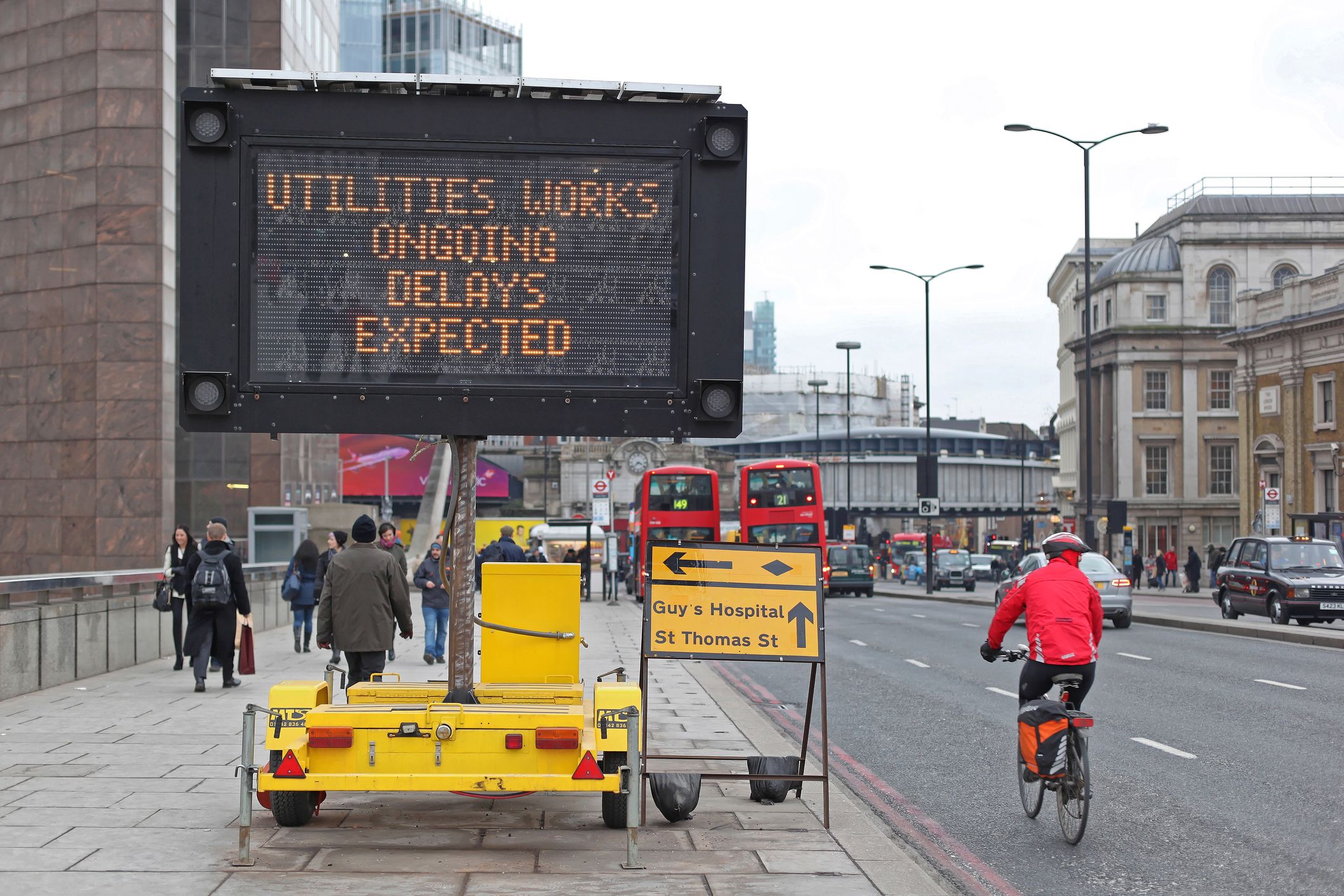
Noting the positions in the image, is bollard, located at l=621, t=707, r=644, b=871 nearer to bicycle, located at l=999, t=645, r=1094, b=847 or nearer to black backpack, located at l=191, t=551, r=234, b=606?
bicycle, located at l=999, t=645, r=1094, b=847

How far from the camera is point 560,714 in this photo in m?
7.43

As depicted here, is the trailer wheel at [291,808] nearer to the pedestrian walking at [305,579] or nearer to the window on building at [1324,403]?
the pedestrian walking at [305,579]

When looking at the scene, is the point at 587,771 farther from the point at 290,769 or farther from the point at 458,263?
the point at 458,263

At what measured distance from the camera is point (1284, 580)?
2755 cm

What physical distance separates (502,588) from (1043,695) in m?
3.43

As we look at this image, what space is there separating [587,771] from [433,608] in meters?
11.6

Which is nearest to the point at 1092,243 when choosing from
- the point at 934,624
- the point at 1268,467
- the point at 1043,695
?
the point at 1268,467

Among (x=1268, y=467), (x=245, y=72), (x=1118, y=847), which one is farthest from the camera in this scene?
(x=1268, y=467)

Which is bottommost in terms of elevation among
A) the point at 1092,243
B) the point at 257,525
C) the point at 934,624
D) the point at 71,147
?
the point at 934,624

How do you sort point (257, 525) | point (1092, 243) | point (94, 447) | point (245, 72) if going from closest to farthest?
point (245, 72)
point (257, 525)
point (94, 447)
point (1092, 243)

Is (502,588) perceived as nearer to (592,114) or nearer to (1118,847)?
(592,114)

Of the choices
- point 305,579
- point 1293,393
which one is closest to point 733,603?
point 305,579

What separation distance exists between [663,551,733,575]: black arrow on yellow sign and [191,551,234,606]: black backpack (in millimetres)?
7505

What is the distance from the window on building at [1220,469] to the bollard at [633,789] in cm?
7480
